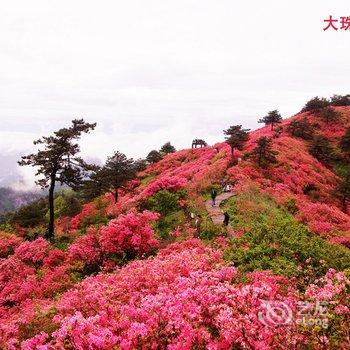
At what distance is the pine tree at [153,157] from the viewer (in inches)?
2874

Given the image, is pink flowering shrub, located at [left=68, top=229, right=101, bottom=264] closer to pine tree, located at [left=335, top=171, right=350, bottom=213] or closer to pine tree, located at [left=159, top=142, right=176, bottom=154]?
pine tree, located at [left=335, top=171, right=350, bottom=213]

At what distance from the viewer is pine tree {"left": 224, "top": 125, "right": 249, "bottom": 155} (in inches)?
1777

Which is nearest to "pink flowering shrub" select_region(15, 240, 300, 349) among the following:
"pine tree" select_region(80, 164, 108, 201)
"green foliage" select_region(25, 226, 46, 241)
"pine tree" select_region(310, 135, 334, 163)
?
"green foliage" select_region(25, 226, 46, 241)

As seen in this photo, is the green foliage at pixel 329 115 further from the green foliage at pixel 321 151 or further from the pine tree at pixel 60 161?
the pine tree at pixel 60 161

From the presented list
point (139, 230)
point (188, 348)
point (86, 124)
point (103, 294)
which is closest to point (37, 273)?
point (139, 230)

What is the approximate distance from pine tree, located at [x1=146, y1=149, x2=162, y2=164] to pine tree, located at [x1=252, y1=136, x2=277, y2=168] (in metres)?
30.6

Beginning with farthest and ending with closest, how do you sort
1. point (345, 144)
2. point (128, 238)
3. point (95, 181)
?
point (345, 144) < point (95, 181) < point (128, 238)

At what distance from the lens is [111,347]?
10383 millimetres

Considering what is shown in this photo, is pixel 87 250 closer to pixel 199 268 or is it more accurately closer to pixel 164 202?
pixel 164 202

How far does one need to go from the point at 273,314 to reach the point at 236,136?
36496mm

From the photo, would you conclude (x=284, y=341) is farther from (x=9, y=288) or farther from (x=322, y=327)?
(x=9, y=288)

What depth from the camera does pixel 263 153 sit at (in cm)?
4325

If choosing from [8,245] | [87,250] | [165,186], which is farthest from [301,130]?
[87,250]

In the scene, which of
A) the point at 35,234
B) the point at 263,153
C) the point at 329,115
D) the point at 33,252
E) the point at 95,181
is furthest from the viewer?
the point at 329,115
